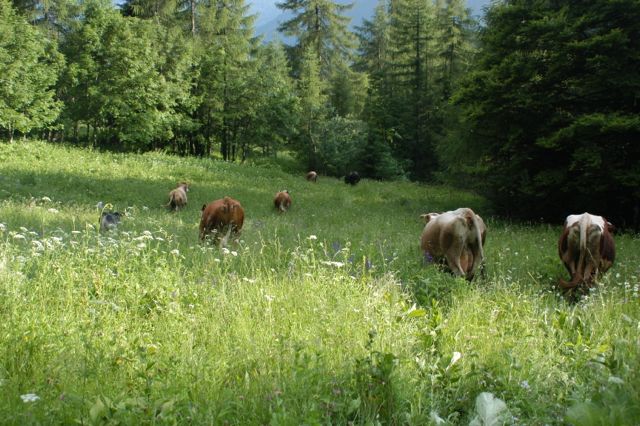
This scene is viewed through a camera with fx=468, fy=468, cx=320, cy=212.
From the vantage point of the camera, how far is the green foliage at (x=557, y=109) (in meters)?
16.2

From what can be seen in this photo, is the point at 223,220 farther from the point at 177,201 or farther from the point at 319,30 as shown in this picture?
the point at 319,30

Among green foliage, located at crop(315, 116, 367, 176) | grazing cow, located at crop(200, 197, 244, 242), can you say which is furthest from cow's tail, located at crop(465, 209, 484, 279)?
green foliage, located at crop(315, 116, 367, 176)

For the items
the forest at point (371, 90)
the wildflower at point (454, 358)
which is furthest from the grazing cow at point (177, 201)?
the wildflower at point (454, 358)

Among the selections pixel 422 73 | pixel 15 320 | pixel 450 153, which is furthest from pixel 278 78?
pixel 15 320

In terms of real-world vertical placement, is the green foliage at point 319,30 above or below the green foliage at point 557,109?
above

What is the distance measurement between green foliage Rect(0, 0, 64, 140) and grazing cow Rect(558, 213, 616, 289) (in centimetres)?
2508

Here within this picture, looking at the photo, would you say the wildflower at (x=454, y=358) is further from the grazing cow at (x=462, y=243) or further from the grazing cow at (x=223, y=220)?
the grazing cow at (x=223, y=220)

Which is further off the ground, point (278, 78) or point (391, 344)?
point (278, 78)

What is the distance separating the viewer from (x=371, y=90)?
46.6m

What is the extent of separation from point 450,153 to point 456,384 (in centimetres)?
2082

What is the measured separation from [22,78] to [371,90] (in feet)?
101

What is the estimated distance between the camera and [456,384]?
3.32 metres

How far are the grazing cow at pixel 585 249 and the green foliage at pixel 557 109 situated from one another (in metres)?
9.47

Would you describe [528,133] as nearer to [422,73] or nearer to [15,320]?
[15,320]
